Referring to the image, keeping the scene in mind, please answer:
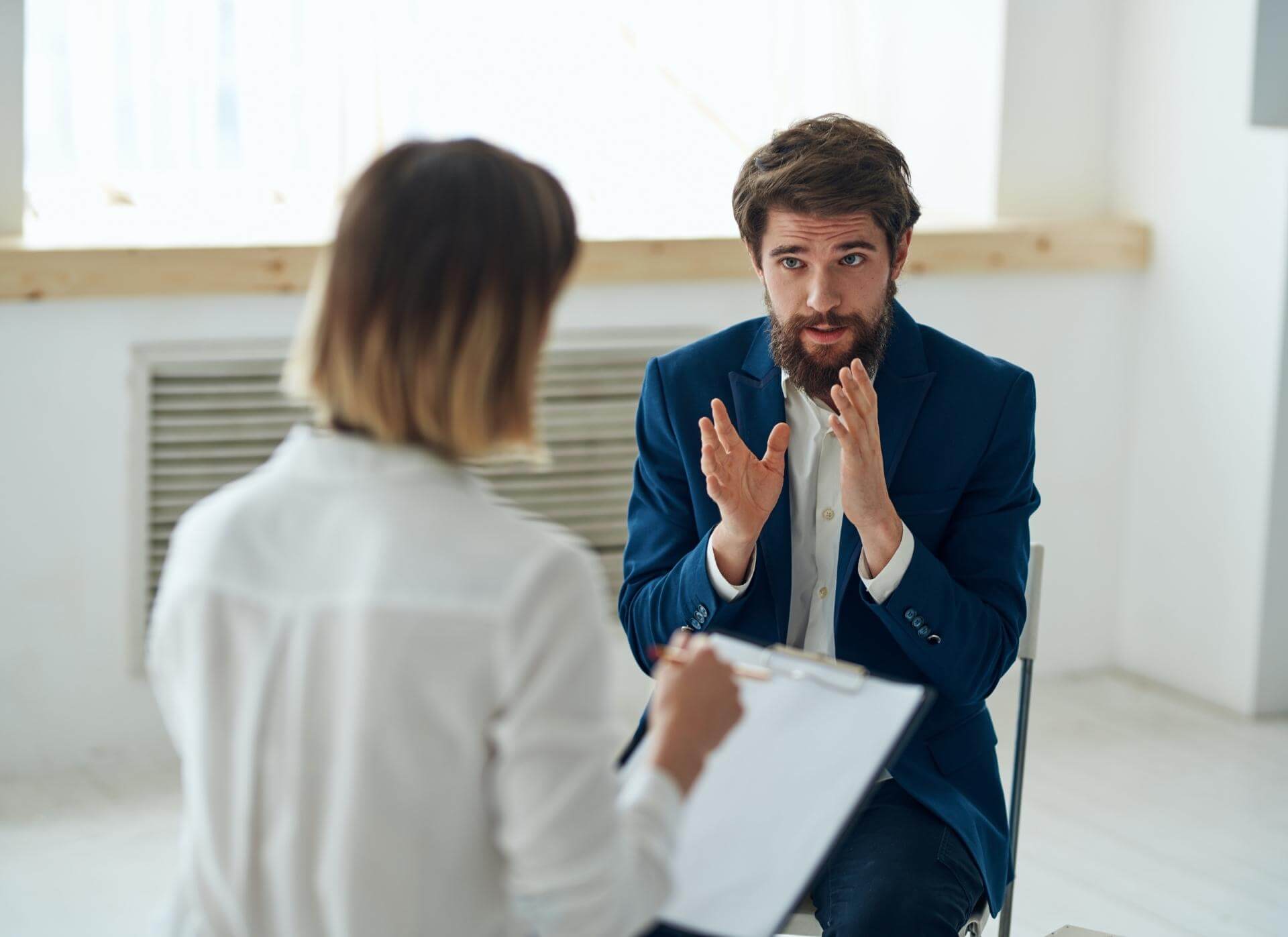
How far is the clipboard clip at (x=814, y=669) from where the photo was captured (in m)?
1.29

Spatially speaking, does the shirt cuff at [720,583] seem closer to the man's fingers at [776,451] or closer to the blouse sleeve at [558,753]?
the man's fingers at [776,451]

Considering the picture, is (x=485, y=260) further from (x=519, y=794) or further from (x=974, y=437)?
(x=974, y=437)

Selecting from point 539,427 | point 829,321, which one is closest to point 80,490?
point 539,427

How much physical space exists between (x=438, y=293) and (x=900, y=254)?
1.03 meters

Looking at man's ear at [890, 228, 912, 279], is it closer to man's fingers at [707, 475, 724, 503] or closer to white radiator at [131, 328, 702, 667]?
man's fingers at [707, 475, 724, 503]

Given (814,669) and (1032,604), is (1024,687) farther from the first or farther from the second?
(814,669)

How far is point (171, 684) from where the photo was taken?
1021mm

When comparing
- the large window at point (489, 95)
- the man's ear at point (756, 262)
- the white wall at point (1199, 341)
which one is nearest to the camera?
the man's ear at point (756, 262)

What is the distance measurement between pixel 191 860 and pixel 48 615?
6.85 ft

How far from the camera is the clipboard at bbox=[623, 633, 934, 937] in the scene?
3.69 feet

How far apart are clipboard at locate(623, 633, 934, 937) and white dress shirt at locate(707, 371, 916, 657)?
401mm

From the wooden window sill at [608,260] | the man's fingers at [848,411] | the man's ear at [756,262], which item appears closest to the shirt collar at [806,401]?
the man's ear at [756,262]

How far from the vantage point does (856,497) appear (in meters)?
1.58

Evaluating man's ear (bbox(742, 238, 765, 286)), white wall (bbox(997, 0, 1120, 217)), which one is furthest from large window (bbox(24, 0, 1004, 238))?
man's ear (bbox(742, 238, 765, 286))
